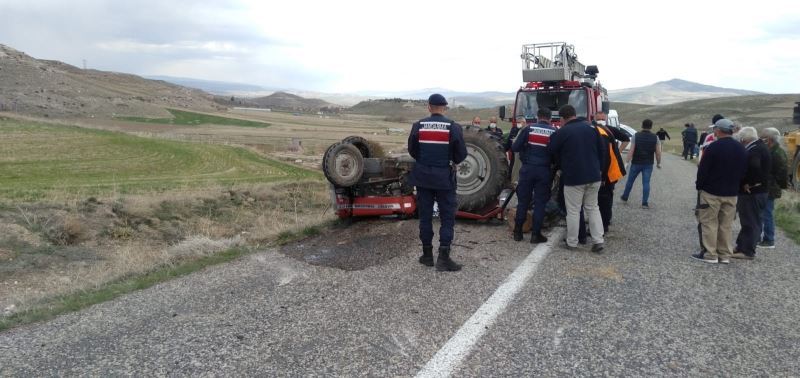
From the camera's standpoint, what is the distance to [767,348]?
13.2ft

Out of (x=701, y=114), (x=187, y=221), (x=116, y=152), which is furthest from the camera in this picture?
(x=701, y=114)

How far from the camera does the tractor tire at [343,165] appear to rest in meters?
7.98

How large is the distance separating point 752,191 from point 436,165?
384cm

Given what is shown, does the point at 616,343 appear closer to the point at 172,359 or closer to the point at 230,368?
the point at 230,368

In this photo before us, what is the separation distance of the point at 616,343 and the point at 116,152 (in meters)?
23.9

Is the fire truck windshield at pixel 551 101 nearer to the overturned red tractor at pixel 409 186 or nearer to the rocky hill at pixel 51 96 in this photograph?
the overturned red tractor at pixel 409 186

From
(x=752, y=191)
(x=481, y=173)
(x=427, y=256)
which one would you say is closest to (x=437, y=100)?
(x=427, y=256)

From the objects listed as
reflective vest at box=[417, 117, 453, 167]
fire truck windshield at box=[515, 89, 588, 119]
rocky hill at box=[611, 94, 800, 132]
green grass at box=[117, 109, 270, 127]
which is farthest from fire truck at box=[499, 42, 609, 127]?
rocky hill at box=[611, 94, 800, 132]

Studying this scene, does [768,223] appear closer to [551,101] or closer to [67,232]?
[551,101]

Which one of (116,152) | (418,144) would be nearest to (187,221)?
(418,144)

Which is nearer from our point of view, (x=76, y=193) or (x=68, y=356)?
(x=68, y=356)

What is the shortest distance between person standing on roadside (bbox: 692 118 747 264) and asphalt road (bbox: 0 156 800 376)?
27cm

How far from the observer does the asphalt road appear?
3.73 meters

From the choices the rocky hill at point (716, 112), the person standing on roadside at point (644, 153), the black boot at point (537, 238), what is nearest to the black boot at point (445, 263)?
the black boot at point (537, 238)
